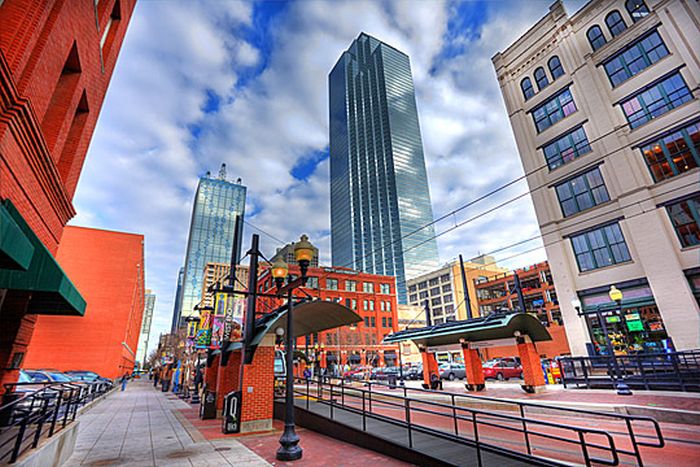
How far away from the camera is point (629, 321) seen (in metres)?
19.0

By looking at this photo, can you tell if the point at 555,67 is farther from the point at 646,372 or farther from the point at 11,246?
the point at 11,246

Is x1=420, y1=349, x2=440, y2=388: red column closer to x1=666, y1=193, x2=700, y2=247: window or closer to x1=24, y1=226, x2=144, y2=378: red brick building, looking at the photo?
x1=666, y1=193, x2=700, y2=247: window

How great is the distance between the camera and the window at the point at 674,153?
17594 millimetres

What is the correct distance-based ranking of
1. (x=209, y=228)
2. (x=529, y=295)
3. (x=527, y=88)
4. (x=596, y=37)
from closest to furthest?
1. (x=596, y=37)
2. (x=527, y=88)
3. (x=529, y=295)
4. (x=209, y=228)

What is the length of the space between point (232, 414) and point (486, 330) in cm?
1197

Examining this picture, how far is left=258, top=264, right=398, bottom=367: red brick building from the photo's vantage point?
182 feet

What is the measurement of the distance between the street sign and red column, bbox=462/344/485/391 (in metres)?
12.4

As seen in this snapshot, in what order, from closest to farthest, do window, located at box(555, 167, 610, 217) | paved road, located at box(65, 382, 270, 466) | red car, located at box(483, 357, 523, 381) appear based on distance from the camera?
1. paved road, located at box(65, 382, 270, 466)
2. window, located at box(555, 167, 610, 217)
3. red car, located at box(483, 357, 523, 381)

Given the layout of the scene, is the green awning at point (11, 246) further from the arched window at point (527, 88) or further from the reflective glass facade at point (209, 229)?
the reflective glass facade at point (209, 229)

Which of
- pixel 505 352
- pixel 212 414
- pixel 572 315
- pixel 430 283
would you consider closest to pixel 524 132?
pixel 572 315

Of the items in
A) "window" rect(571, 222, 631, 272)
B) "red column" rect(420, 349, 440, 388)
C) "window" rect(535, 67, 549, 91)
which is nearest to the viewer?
"red column" rect(420, 349, 440, 388)

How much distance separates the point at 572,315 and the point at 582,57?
742 inches

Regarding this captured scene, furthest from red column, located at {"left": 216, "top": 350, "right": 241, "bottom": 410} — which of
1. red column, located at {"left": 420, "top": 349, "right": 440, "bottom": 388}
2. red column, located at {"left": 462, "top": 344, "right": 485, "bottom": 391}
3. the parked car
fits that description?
the parked car

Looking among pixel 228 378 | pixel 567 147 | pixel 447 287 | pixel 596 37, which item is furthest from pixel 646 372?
pixel 447 287
